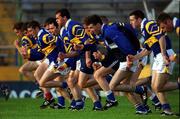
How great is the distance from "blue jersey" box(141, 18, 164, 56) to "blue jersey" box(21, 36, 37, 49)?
18.1 ft

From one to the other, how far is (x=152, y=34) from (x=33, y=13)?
1767cm

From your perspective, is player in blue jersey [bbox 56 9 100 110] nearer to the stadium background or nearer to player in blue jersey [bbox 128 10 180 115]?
player in blue jersey [bbox 128 10 180 115]

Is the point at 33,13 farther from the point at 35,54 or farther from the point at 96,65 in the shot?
the point at 96,65

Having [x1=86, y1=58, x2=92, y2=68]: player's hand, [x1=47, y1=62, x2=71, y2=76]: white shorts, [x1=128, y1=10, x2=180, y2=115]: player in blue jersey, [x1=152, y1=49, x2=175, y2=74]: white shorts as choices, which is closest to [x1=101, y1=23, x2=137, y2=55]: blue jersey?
[x1=128, y1=10, x2=180, y2=115]: player in blue jersey

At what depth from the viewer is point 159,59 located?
14.4m

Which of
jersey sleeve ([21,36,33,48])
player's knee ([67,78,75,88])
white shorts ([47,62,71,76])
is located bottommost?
player's knee ([67,78,75,88])

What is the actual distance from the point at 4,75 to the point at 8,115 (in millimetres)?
11754

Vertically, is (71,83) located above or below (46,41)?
below

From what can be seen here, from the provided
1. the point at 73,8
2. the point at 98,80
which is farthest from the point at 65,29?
the point at 73,8

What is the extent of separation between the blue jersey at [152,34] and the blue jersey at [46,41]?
333 cm

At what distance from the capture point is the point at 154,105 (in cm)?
1730

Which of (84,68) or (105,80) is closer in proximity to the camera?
(105,80)

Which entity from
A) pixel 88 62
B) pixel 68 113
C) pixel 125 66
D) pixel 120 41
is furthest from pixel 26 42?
pixel 125 66

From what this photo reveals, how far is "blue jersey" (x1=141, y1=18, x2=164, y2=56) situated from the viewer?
1427 cm
